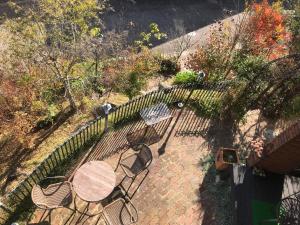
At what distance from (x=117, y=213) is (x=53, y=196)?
5.89 ft

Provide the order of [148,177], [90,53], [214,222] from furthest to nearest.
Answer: [90,53] < [148,177] < [214,222]

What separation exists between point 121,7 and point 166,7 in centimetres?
289

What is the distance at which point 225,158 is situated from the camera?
1067 centimetres

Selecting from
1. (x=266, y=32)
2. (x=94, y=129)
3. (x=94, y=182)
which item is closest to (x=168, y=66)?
(x=266, y=32)

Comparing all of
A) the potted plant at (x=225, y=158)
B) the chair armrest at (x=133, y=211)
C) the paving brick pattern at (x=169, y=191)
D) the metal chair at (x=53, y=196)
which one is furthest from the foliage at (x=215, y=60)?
the metal chair at (x=53, y=196)

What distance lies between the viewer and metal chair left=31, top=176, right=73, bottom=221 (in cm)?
891

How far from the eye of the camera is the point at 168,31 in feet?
66.4

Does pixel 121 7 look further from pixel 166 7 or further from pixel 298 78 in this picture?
pixel 298 78

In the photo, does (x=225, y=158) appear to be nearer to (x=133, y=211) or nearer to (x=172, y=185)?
(x=172, y=185)

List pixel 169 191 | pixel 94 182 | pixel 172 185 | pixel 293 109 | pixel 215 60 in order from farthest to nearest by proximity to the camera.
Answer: pixel 215 60 < pixel 293 109 < pixel 172 185 < pixel 169 191 < pixel 94 182

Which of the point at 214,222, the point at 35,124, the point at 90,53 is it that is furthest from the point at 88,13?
the point at 214,222

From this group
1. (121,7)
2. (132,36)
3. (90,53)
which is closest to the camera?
(90,53)

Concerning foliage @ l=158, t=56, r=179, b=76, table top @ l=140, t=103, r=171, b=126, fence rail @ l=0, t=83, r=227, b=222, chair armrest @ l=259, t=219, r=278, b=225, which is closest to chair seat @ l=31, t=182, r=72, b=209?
fence rail @ l=0, t=83, r=227, b=222

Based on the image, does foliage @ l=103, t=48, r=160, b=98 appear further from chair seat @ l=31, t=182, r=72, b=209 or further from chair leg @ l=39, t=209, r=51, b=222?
chair leg @ l=39, t=209, r=51, b=222
